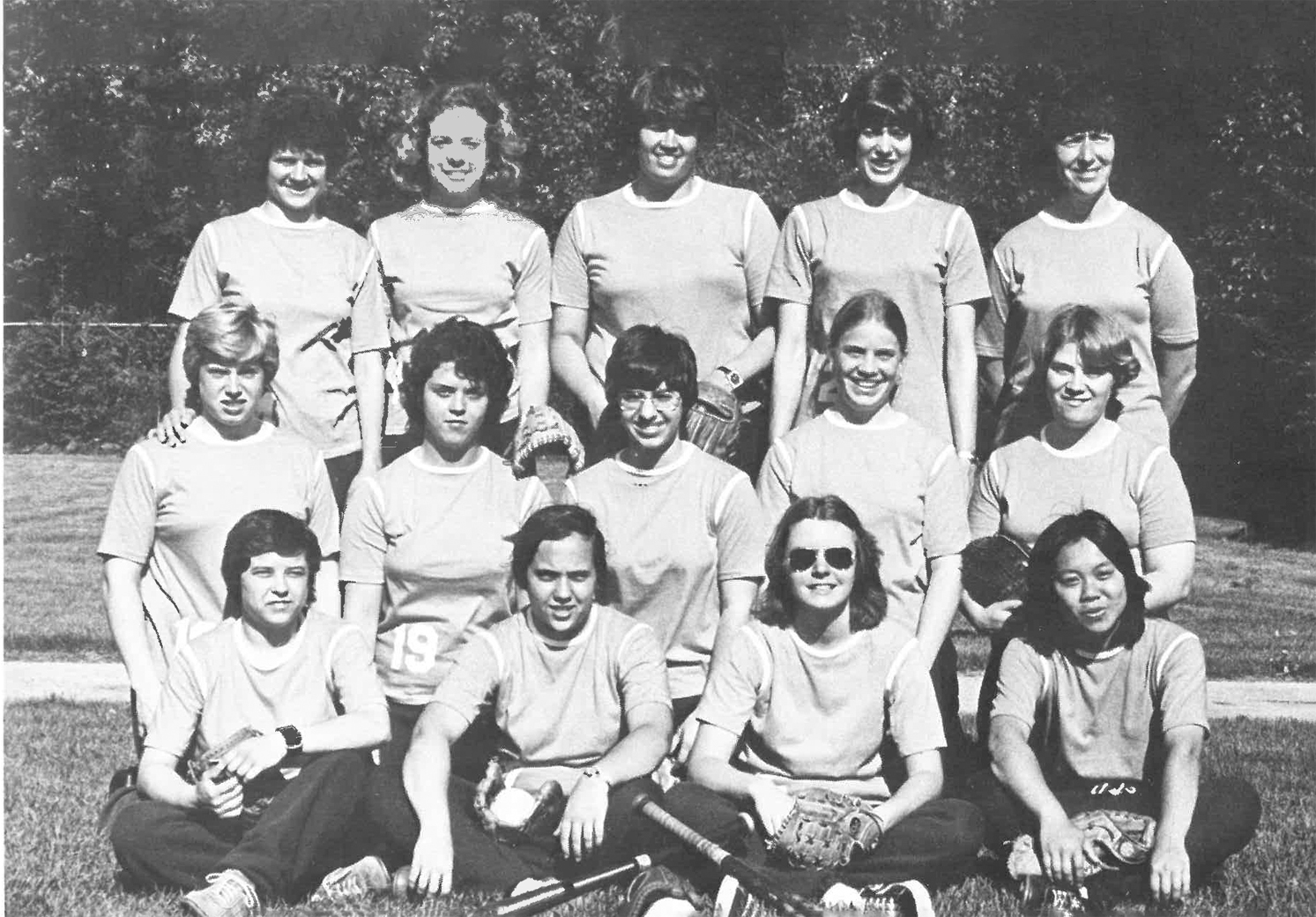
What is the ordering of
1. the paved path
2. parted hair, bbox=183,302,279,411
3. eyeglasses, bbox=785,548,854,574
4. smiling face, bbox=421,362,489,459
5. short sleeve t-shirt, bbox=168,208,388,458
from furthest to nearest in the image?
the paved path < short sleeve t-shirt, bbox=168,208,388,458 < smiling face, bbox=421,362,489,459 < parted hair, bbox=183,302,279,411 < eyeglasses, bbox=785,548,854,574

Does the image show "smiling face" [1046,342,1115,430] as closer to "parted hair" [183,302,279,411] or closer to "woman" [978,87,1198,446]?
"woman" [978,87,1198,446]

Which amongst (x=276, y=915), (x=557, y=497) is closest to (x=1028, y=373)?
(x=557, y=497)

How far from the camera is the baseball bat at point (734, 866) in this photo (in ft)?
13.7

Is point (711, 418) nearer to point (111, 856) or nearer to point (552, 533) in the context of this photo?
point (552, 533)

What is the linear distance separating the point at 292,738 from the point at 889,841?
67.9 inches

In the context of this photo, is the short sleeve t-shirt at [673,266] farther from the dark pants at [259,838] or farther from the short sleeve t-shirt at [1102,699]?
the dark pants at [259,838]

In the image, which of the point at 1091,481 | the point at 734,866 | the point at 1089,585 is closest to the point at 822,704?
the point at 734,866

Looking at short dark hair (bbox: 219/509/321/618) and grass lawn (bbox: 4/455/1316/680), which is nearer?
short dark hair (bbox: 219/509/321/618)

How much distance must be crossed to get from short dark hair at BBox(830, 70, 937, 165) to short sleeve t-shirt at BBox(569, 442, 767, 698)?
1.27 meters

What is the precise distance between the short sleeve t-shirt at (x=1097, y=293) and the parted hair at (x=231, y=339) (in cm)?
248

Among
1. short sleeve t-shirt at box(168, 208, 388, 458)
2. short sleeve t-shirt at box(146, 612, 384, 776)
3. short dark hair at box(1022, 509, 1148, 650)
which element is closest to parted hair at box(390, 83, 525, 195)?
short sleeve t-shirt at box(168, 208, 388, 458)

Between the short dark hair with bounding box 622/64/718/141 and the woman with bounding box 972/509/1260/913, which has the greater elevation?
the short dark hair with bounding box 622/64/718/141

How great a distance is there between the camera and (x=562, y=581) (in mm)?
4691

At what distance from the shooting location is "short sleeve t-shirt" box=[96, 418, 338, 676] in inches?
197
